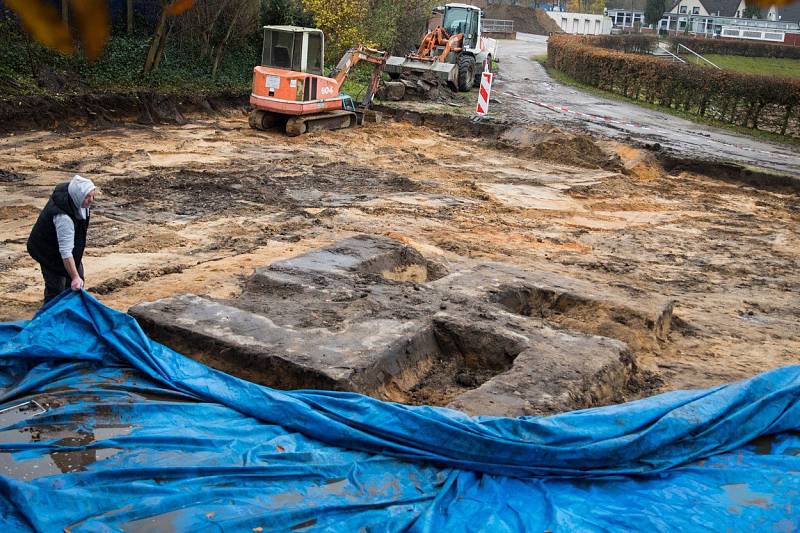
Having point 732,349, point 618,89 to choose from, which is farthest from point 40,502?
point 618,89

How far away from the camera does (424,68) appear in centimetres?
2550

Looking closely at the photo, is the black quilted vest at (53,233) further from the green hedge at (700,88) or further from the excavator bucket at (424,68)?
the green hedge at (700,88)

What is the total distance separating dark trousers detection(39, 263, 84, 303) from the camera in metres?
6.55

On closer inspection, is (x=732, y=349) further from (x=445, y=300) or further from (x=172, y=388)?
(x=172, y=388)

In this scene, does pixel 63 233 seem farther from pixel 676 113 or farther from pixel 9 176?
pixel 676 113

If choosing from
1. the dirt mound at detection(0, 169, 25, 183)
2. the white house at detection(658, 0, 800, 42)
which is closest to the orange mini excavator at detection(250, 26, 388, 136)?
the dirt mound at detection(0, 169, 25, 183)

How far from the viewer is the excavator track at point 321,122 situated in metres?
18.1

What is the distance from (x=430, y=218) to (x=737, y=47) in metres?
44.1

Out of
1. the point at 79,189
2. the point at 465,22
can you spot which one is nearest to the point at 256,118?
the point at 79,189

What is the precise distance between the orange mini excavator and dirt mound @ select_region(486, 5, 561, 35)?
63945 millimetres

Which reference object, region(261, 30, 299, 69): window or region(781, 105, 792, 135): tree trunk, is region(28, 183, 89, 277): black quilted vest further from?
region(781, 105, 792, 135): tree trunk

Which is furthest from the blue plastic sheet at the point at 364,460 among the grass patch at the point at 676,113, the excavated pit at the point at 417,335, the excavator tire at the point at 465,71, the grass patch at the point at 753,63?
the grass patch at the point at 753,63

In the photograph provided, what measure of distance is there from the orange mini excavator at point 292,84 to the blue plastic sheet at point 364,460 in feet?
40.9

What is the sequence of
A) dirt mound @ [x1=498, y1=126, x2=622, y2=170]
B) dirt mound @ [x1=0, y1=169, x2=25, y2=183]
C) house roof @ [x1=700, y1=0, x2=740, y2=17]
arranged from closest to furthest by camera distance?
1. house roof @ [x1=700, y1=0, x2=740, y2=17]
2. dirt mound @ [x1=0, y1=169, x2=25, y2=183]
3. dirt mound @ [x1=498, y1=126, x2=622, y2=170]
